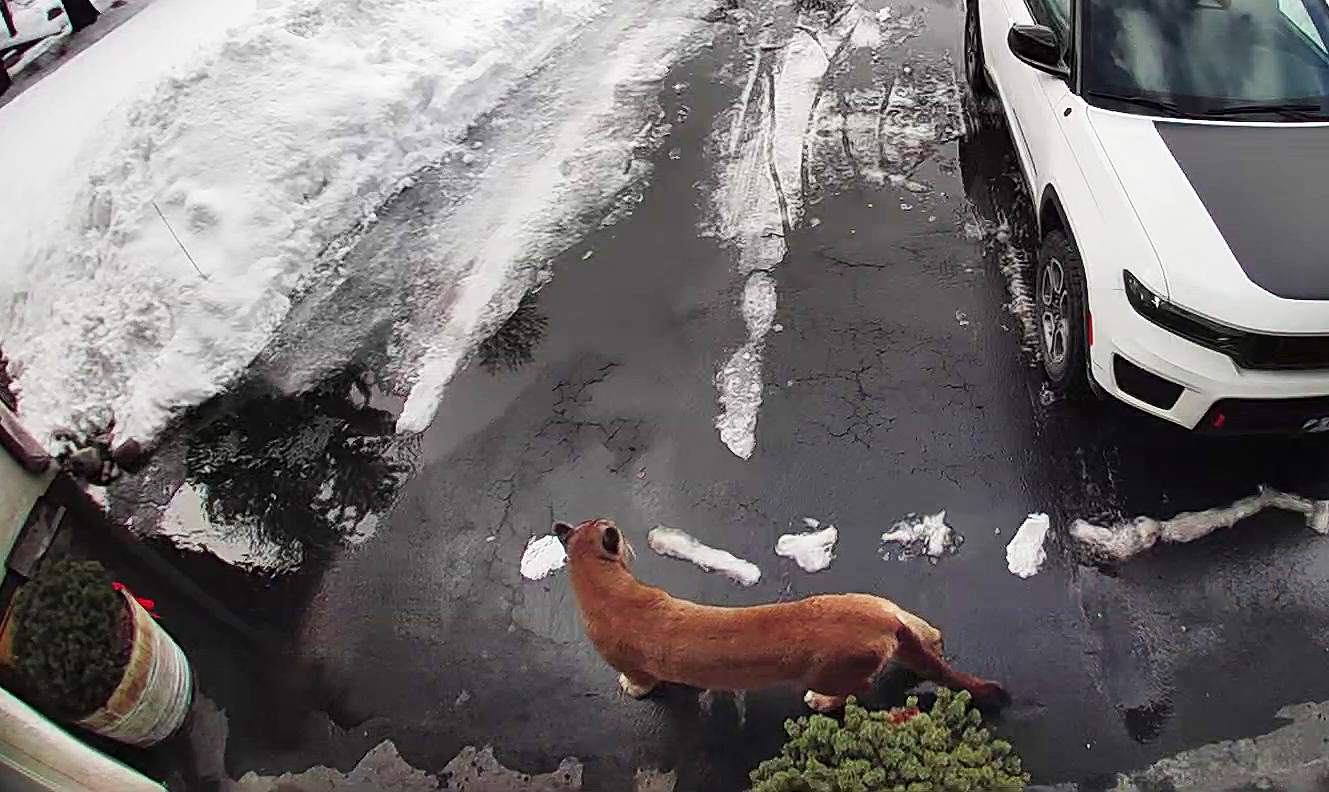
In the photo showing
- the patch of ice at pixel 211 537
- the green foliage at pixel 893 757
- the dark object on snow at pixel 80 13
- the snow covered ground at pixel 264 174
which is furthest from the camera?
the dark object on snow at pixel 80 13

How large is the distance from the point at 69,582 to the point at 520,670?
1.80 m

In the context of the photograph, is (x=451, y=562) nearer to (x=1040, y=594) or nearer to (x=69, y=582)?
(x=69, y=582)

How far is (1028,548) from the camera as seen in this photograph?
418 centimetres

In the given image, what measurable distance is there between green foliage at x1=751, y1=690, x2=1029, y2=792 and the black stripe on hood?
2.10 m

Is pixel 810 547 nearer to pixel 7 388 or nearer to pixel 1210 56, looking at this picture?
pixel 1210 56

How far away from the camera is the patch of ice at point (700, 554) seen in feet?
13.9

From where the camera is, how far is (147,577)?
15.1 ft

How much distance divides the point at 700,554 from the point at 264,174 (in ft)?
13.8

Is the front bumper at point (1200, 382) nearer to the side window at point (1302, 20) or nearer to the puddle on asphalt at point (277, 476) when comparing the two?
the side window at point (1302, 20)

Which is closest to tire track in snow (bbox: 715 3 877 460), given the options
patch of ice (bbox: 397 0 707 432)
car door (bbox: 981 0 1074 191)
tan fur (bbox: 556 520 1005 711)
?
patch of ice (bbox: 397 0 707 432)

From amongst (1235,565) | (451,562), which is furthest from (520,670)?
Answer: (1235,565)


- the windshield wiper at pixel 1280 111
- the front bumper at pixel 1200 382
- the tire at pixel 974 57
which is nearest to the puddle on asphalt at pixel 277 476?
the front bumper at pixel 1200 382

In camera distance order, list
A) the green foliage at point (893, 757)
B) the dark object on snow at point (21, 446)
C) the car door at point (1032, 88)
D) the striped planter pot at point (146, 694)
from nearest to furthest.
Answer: the green foliage at point (893, 757) < the striped planter pot at point (146, 694) < the dark object on snow at point (21, 446) < the car door at point (1032, 88)

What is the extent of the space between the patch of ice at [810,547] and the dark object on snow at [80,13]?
872cm
